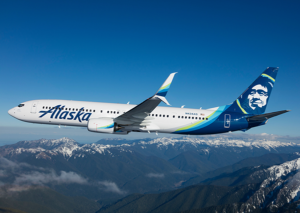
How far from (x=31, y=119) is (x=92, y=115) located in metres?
11.0

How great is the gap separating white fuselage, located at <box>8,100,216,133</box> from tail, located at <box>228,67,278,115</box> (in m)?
4.99

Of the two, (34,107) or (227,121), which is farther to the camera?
(34,107)

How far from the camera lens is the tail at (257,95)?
32.9m

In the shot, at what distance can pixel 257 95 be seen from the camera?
110 feet

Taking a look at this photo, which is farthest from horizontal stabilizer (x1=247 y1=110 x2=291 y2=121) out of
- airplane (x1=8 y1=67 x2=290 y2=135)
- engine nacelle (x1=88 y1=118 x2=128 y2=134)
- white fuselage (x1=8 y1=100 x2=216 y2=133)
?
engine nacelle (x1=88 y1=118 x2=128 y2=134)

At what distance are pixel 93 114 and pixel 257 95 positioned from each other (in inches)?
1092

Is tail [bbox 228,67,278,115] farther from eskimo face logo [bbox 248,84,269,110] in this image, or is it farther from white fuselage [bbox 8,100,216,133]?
white fuselage [bbox 8,100,216,133]

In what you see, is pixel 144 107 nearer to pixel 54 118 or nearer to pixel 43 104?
pixel 54 118

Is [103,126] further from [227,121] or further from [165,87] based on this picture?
[227,121]

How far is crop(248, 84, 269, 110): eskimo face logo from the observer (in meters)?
33.1

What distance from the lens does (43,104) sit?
33375 millimetres

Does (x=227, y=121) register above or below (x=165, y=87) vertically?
below

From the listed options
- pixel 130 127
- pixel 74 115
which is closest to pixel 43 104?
pixel 74 115

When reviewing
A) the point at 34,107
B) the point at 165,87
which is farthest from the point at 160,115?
the point at 34,107
